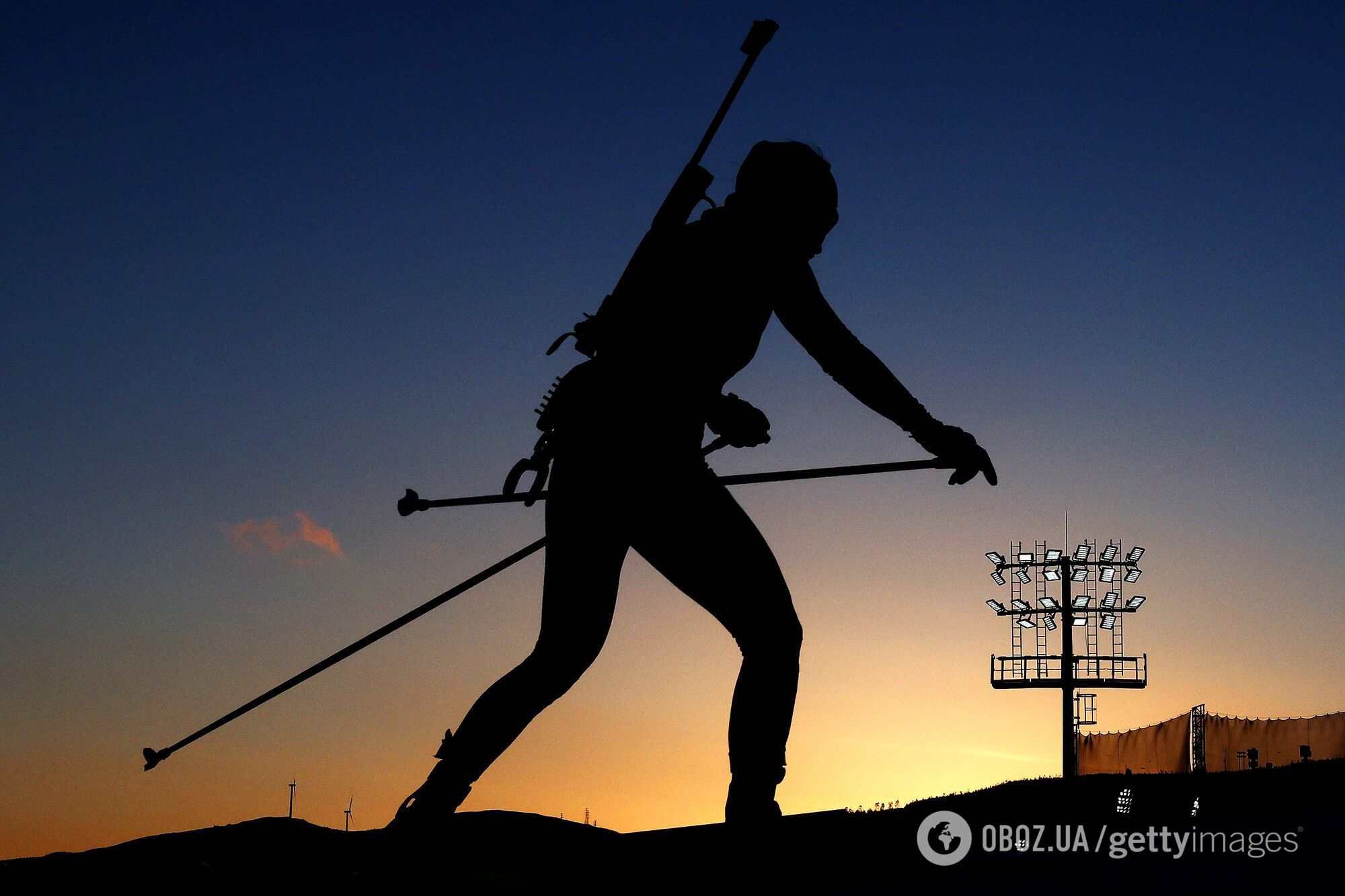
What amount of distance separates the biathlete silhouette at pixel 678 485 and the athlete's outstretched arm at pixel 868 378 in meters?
0.14

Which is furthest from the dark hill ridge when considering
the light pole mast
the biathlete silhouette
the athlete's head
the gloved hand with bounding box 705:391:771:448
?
the light pole mast

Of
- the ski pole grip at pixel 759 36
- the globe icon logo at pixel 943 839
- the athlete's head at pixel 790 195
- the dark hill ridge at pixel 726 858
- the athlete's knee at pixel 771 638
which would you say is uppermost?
the ski pole grip at pixel 759 36

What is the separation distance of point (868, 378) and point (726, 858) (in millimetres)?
1526

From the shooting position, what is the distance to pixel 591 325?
3.90 metres

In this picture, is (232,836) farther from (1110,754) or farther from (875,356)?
(1110,754)

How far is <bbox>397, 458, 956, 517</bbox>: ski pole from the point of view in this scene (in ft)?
13.9

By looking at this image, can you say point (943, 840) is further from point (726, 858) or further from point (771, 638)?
point (771, 638)

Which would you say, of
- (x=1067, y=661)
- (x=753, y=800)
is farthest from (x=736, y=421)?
(x=1067, y=661)

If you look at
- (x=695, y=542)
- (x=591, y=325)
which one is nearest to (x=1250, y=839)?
(x=695, y=542)

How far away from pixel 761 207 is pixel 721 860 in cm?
193

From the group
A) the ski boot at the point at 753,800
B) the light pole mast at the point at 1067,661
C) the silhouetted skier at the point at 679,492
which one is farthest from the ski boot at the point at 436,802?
the light pole mast at the point at 1067,661
